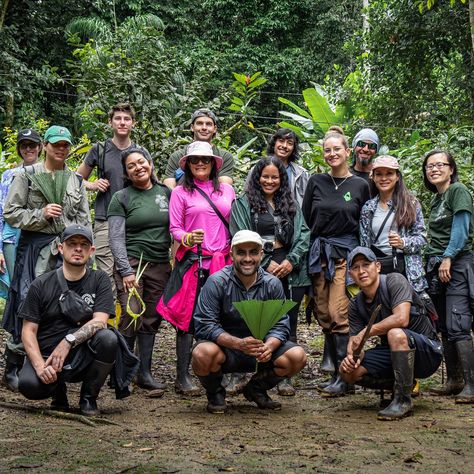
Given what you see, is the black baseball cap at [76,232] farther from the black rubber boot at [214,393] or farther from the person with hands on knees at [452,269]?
the person with hands on knees at [452,269]

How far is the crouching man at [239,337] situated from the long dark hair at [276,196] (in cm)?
65

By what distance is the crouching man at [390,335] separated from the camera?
5.12 meters

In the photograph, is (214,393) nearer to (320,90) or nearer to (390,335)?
(390,335)

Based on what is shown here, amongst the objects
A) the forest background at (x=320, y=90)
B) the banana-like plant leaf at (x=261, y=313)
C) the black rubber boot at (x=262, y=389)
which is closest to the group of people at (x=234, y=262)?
the black rubber boot at (x=262, y=389)

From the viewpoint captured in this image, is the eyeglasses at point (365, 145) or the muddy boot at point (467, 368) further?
the eyeglasses at point (365, 145)

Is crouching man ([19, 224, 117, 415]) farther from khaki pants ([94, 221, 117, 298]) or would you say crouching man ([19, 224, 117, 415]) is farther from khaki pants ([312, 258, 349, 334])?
khaki pants ([312, 258, 349, 334])

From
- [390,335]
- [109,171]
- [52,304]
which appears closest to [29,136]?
[109,171]

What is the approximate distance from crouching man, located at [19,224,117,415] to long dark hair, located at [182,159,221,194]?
101 cm

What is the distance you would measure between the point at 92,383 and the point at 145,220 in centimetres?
143

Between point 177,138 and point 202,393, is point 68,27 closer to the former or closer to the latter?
point 177,138

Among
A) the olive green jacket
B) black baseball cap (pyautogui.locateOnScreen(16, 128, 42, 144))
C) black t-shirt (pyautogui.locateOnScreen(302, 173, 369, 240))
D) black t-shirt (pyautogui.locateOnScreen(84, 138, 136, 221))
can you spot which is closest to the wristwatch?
the olive green jacket

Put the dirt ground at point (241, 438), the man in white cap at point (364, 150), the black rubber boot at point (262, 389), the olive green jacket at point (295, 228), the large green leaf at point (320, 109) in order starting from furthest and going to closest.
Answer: the large green leaf at point (320, 109), the man in white cap at point (364, 150), the olive green jacket at point (295, 228), the black rubber boot at point (262, 389), the dirt ground at point (241, 438)

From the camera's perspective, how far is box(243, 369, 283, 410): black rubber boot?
532 cm

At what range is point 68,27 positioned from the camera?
20.3 metres
